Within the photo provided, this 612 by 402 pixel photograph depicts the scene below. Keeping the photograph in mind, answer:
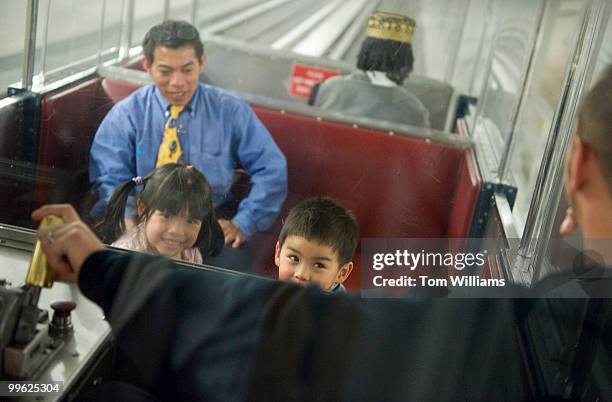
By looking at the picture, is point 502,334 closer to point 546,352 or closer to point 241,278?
point 546,352

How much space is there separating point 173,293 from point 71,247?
144 millimetres

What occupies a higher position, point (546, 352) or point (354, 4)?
point (354, 4)

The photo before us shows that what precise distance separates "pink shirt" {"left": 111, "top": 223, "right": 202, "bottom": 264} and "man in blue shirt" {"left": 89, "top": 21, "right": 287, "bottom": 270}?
2 cm

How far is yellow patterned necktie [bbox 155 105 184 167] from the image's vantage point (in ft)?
3.51

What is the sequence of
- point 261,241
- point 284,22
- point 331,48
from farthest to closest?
point 331,48, point 284,22, point 261,241

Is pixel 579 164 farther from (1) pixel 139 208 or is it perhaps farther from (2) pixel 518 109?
(2) pixel 518 109

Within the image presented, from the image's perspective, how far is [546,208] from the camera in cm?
103

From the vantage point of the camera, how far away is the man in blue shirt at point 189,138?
106 cm

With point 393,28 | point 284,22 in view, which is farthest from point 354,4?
point 284,22

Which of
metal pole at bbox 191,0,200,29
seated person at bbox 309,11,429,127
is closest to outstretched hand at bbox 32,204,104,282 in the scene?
metal pole at bbox 191,0,200,29

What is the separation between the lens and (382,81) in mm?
1547

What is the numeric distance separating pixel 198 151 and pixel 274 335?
0.31 metres

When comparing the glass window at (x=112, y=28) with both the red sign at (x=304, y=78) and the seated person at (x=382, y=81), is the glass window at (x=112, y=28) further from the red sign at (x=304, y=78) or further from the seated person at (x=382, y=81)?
the red sign at (x=304, y=78)

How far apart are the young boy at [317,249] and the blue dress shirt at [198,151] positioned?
5 centimetres
